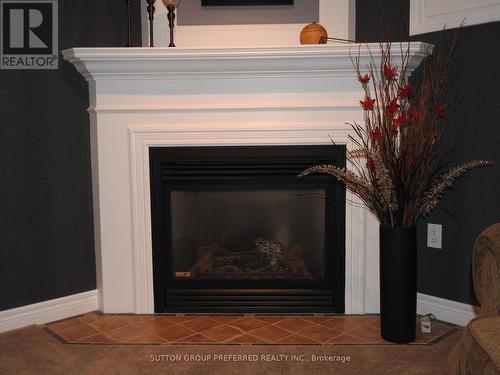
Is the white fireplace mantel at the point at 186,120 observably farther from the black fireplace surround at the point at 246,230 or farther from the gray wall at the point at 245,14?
the gray wall at the point at 245,14

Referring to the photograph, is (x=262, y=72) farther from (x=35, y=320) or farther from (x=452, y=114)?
(x=35, y=320)

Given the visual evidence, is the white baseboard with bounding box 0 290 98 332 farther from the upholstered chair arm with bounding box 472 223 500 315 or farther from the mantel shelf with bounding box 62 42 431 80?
the upholstered chair arm with bounding box 472 223 500 315

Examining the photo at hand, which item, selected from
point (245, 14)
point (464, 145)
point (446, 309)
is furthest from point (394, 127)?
point (245, 14)

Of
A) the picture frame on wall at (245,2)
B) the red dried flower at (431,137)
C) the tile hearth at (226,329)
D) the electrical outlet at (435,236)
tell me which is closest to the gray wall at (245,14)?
the picture frame on wall at (245,2)

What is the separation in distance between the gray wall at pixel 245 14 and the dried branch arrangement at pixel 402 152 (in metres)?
0.53

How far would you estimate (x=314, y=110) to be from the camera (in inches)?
105

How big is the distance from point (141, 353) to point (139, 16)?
175 cm

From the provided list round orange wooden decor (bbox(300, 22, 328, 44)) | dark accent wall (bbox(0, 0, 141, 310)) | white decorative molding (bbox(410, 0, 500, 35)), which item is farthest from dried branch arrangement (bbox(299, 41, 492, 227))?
dark accent wall (bbox(0, 0, 141, 310))

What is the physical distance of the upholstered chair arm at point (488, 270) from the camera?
154 cm

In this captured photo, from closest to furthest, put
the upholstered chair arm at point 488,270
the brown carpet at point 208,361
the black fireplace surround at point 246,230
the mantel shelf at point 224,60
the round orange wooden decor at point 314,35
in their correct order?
1. the upholstered chair arm at point 488,270
2. the brown carpet at point 208,361
3. the mantel shelf at point 224,60
4. the round orange wooden decor at point 314,35
5. the black fireplace surround at point 246,230

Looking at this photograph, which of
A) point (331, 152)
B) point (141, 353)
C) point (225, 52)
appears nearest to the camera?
point (141, 353)

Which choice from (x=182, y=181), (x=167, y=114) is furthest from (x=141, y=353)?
(x=167, y=114)

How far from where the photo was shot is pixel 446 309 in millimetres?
2646

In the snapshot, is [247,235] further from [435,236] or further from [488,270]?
[488,270]
